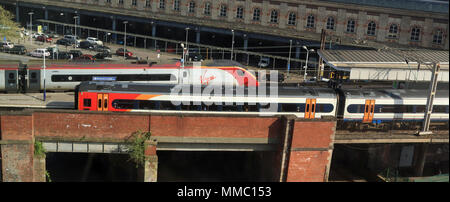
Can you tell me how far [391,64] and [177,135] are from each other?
32.9ft

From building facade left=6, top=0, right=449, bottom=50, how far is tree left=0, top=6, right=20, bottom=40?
12.0 ft

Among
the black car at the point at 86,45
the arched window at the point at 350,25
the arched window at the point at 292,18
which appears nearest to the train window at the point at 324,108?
the arched window at the point at 292,18

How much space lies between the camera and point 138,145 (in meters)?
18.4

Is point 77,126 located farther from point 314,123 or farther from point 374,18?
point 374,18

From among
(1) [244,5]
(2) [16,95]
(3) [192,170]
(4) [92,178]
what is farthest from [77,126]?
(1) [244,5]

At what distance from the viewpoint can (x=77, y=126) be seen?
18484 millimetres

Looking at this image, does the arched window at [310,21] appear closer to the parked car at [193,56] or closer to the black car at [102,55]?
the parked car at [193,56]

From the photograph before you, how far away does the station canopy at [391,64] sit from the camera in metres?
19.3

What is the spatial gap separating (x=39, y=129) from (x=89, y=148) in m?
2.09

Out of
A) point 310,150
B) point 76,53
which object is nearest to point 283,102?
point 310,150

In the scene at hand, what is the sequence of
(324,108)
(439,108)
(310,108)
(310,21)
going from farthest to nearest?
(310,21) → (324,108) → (310,108) → (439,108)

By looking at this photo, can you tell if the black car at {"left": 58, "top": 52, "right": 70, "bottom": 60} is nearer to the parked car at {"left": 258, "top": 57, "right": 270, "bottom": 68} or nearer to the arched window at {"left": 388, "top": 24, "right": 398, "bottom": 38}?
the parked car at {"left": 258, "top": 57, "right": 270, "bottom": 68}

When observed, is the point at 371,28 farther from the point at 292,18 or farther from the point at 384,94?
the point at 384,94

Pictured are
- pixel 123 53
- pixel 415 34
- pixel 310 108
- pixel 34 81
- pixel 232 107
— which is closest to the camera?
pixel 232 107
